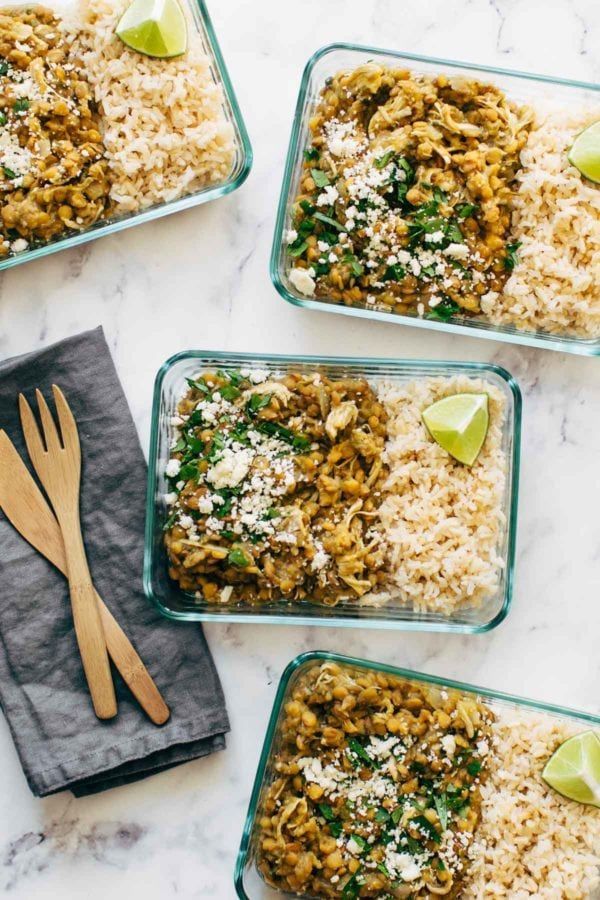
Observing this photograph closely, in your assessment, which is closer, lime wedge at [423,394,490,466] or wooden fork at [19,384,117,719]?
lime wedge at [423,394,490,466]

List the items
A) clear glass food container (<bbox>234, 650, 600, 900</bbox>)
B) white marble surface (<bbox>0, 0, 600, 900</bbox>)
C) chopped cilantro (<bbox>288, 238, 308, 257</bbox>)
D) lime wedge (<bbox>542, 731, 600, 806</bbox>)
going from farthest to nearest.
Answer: white marble surface (<bbox>0, 0, 600, 900</bbox>)
chopped cilantro (<bbox>288, 238, 308, 257</bbox>)
clear glass food container (<bbox>234, 650, 600, 900</bbox>)
lime wedge (<bbox>542, 731, 600, 806</bbox>)

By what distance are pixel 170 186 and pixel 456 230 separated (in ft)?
2.44

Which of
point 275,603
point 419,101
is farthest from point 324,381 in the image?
point 419,101

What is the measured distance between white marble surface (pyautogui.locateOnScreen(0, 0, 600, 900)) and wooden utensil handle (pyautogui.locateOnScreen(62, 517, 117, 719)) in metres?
0.29

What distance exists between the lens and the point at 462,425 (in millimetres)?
2301

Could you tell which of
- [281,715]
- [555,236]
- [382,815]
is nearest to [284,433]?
[281,715]

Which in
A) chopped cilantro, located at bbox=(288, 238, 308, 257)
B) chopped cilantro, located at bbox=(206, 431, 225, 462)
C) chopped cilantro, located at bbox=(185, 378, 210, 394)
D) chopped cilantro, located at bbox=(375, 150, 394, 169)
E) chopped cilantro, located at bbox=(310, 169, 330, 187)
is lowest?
chopped cilantro, located at bbox=(206, 431, 225, 462)

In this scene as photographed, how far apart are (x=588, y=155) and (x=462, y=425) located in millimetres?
740

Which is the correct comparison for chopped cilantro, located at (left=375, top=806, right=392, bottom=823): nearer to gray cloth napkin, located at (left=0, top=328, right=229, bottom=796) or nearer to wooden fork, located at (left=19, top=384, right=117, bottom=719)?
gray cloth napkin, located at (left=0, top=328, right=229, bottom=796)

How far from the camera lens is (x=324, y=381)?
2.44 m

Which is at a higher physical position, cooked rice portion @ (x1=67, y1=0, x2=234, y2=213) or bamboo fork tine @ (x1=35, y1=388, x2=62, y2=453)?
cooked rice portion @ (x1=67, y1=0, x2=234, y2=213)

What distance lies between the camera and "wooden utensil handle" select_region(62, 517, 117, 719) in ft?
8.20

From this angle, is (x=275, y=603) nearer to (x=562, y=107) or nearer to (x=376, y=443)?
(x=376, y=443)

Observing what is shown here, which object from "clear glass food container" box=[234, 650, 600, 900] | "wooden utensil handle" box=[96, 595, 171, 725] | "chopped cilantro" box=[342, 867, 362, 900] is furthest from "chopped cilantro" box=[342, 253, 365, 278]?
"chopped cilantro" box=[342, 867, 362, 900]
